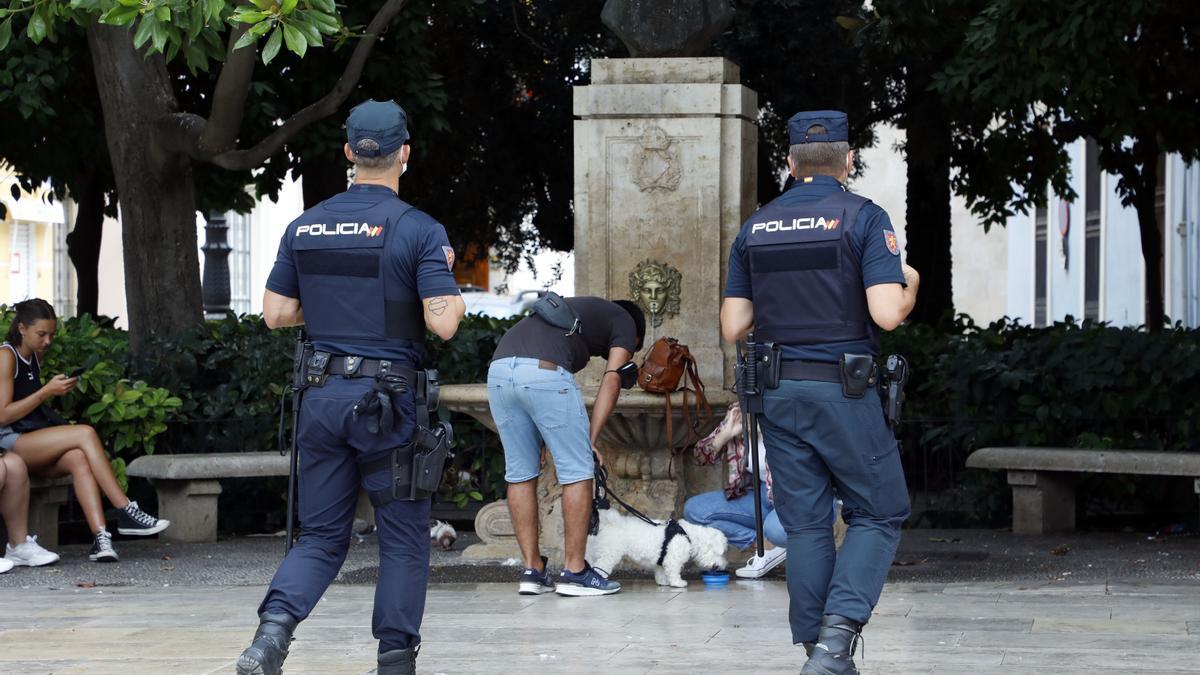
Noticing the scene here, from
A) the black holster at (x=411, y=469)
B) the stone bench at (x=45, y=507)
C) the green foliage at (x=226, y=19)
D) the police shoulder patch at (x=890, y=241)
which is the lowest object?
the stone bench at (x=45, y=507)

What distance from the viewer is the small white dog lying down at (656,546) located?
848cm

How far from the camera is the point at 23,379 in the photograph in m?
10.1

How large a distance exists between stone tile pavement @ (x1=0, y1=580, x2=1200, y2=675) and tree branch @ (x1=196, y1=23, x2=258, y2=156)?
3856 millimetres

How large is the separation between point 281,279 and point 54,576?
4.32 meters

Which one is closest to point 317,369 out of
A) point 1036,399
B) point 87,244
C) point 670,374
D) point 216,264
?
point 670,374

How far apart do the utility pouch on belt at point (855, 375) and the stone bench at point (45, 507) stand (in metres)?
5.98

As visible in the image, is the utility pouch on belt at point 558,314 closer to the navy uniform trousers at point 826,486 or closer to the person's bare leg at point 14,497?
the navy uniform trousers at point 826,486

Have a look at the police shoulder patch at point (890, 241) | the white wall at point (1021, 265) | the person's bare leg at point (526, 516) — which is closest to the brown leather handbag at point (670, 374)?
the person's bare leg at point (526, 516)

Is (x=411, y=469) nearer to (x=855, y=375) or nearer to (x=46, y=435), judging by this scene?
(x=855, y=375)

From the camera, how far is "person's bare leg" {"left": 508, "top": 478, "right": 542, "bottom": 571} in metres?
8.41

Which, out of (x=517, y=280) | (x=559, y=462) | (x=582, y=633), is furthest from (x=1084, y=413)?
(x=517, y=280)

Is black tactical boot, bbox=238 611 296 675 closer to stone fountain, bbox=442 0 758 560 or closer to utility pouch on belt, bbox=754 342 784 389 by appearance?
utility pouch on belt, bbox=754 342 784 389

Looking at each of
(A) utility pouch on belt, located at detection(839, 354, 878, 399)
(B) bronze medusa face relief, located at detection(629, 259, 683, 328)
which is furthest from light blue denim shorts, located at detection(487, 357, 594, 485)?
(A) utility pouch on belt, located at detection(839, 354, 878, 399)

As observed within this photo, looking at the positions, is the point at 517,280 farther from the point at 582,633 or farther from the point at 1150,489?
the point at 582,633
